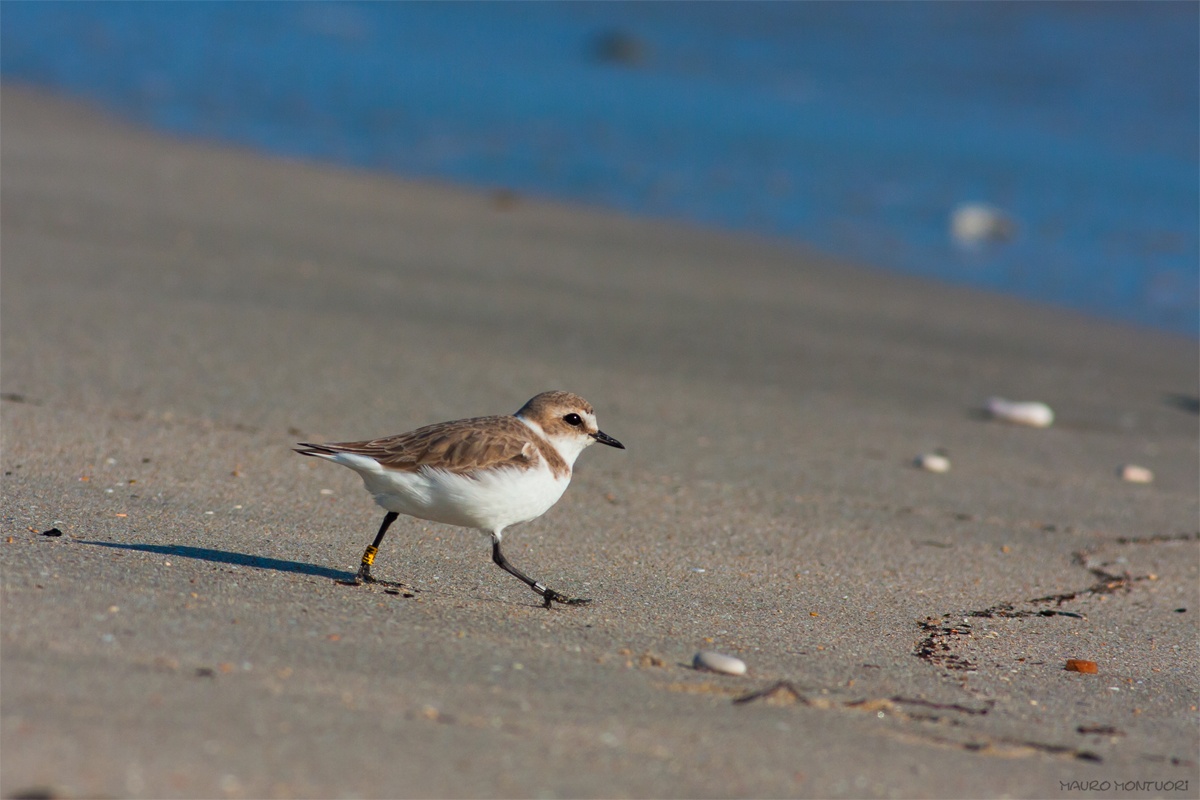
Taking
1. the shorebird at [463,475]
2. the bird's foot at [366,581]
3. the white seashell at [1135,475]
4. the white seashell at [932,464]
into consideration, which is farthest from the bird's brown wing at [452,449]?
the white seashell at [1135,475]

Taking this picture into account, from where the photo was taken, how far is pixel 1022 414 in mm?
7355

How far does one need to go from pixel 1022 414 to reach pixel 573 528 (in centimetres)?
332

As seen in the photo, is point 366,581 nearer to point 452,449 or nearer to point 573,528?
point 452,449

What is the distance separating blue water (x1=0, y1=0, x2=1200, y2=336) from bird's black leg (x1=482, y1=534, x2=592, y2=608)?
281 inches

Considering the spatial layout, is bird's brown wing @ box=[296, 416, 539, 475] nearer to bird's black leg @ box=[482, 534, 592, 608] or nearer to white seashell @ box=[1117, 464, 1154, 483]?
bird's black leg @ box=[482, 534, 592, 608]

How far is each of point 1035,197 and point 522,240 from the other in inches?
243

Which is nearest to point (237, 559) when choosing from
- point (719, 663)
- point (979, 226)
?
point (719, 663)

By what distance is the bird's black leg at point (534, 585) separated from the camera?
4203 mm

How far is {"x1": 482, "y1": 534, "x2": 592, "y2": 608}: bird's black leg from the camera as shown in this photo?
4203 mm

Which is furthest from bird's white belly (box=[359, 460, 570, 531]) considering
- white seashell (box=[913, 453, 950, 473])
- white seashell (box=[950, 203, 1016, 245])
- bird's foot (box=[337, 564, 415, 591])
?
white seashell (box=[950, 203, 1016, 245])

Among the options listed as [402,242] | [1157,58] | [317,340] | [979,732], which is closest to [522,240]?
[402,242]

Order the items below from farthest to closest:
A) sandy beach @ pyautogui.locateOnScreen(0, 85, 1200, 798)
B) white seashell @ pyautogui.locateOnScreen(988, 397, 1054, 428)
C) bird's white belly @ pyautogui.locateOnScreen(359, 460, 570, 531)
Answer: white seashell @ pyautogui.locateOnScreen(988, 397, 1054, 428)
bird's white belly @ pyautogui.locateOnScreen(359, 460, 570, 531)
sandy beach @ pyautogui.locateOnScreen(0, 85, 1200, 798)

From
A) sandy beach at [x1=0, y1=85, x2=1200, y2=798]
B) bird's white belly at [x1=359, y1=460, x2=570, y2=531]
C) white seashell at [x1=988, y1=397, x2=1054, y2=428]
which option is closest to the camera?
sandy beach at [x1=0, y1=85, x2=1200, y2=798]

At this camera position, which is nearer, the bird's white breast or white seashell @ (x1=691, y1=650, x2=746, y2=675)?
white seashell @ (x1=691, y1=650, x2=746, y2=675)
